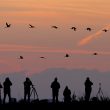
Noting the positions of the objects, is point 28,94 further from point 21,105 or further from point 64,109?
point 64,109

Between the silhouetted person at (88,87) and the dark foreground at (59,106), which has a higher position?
the silhouetted person at (88,87)

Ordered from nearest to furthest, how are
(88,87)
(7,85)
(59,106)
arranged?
(59,106), (88,87), (7,85)

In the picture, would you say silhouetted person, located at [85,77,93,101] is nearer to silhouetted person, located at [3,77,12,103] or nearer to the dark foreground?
the dark foreground

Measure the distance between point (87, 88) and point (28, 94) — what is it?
162 inches

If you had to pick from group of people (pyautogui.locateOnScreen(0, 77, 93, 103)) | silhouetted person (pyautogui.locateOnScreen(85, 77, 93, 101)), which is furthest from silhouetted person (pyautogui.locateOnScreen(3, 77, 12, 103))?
silhouetted person (pyautogui.locateOnScreen(85, 77, 93, 101))

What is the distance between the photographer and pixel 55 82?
206 ft

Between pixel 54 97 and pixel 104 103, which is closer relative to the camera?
pixel 104 103

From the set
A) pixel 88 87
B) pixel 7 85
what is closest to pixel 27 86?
pixel 7 85

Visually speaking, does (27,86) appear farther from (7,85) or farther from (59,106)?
(59,106)

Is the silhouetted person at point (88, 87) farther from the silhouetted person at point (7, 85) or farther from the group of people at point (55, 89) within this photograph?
the silhouetted person at point (7, 85)

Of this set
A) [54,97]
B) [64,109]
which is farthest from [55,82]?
[64,109]

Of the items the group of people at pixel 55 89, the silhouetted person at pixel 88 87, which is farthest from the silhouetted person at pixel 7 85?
the silhouetted person at pixel 88 87

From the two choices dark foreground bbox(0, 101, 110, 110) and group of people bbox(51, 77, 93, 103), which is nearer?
dark foreground bbox(0, 101, 110, 110)

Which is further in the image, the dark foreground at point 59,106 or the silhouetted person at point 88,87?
the silhouetted person at point 88,87
